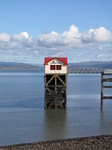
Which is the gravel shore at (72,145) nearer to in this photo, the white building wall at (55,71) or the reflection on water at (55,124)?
the reflection on water at (55,124)

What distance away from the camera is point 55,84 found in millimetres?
36219

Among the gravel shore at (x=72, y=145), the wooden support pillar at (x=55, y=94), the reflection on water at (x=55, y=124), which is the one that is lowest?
the reflection on water at (x=55, y=124)

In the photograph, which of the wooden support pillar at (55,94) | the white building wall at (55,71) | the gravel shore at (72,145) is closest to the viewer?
the gravel shore at (72,145)

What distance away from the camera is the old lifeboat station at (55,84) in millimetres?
36531

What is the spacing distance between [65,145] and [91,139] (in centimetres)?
239

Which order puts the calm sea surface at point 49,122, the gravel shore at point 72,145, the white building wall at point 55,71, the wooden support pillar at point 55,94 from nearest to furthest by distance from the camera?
the gravel shore at point 72,145
the calm sea surface at point 49,122
the wooden support pillar at point 55,94
the white building wall at point 55,71

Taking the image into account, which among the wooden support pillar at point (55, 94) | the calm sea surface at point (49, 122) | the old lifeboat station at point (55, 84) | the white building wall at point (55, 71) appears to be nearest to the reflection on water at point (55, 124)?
the calm sea surface at point (49, 122)

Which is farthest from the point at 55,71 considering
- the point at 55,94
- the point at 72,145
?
the point at 72,145

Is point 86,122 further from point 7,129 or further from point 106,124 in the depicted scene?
point 7,129

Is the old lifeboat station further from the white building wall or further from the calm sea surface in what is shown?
the calm sea surface

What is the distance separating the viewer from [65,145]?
18.9 metres

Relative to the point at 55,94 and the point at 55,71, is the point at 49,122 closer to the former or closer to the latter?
the point at 55,94

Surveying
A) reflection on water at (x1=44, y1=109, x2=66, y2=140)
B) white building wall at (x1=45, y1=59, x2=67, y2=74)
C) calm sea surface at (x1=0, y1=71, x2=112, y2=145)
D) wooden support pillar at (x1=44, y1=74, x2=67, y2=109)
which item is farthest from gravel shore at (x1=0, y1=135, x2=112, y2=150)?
white building wall at (x1=45, y1=59, x2=67, y2=74)

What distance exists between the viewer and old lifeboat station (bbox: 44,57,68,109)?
120ft
